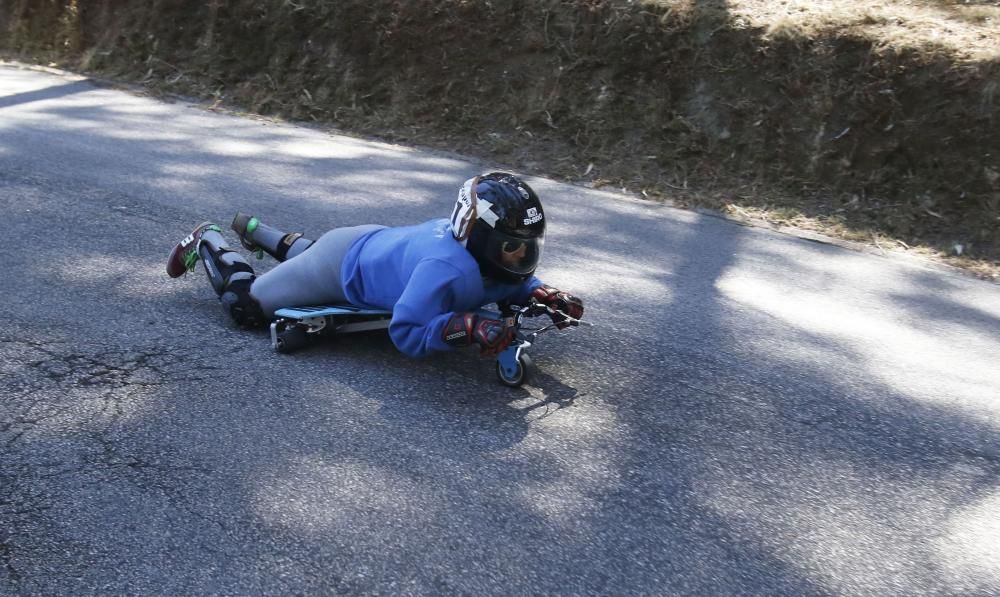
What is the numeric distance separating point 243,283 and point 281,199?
2348 mm

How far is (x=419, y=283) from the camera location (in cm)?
427

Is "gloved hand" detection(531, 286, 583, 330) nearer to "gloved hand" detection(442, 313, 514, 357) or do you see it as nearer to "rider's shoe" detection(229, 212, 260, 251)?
"gloved hand" detection(442, 313, 514, 357)

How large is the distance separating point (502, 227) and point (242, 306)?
1563mm

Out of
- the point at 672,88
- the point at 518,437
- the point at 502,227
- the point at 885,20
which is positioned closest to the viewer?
the point at 518,437

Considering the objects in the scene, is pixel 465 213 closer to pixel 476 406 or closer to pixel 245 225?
pixel 476 406

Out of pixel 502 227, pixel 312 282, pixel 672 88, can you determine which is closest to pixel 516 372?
pixel 502 227

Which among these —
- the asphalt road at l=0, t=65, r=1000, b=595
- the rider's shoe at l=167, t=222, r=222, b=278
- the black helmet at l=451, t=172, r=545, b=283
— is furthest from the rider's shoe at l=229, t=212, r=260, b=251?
the black helmet at l=451, t=172, r=545, b=283

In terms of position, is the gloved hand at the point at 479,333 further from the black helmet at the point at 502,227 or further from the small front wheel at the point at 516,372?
the black helmet at the point at 502,227

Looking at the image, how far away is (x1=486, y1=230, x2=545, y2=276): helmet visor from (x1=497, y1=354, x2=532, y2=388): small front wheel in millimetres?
400

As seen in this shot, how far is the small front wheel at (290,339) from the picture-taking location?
468cm

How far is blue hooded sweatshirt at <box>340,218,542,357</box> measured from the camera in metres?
4.23

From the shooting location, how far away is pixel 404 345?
14.0 ft

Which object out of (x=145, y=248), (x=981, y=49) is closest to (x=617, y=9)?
(x=981, y=49)

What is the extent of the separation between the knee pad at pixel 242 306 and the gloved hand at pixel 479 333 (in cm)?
133
